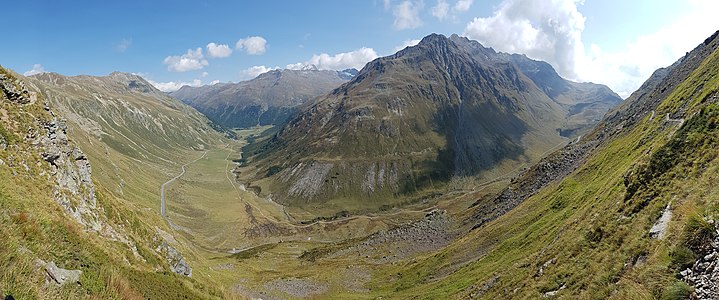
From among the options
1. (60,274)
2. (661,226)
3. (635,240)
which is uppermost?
(661,226)

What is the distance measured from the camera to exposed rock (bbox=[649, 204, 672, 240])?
17422 mm

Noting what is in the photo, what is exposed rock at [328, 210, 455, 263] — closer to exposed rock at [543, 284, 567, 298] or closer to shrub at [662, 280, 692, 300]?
exposed rock at [543, 284, 567, 298]

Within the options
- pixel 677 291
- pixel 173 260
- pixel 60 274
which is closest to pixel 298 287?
pixel 173 260

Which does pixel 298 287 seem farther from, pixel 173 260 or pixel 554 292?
pixel 554 292

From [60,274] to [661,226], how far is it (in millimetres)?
27720

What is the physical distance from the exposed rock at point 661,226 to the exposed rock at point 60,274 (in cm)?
2597

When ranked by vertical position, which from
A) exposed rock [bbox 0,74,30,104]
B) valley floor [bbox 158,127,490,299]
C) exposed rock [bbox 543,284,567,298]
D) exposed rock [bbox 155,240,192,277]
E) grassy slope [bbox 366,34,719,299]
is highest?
exposed rock [bbox 0,74,30,104]

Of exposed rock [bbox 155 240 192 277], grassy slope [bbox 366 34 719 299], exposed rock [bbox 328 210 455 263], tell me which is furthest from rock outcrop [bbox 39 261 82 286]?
exposed rock [bbox 328 210 455 263]

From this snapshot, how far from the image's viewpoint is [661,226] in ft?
59.9

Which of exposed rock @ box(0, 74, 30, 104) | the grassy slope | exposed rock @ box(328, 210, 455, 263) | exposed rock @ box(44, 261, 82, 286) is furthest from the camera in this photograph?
exposed rock @ box(328, 210, 455, 263)

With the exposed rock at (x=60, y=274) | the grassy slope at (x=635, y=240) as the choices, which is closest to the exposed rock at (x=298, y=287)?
the grassy slope at (x=635, y=240)

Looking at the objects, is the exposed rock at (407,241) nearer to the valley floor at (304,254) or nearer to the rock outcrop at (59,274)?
the valley floor at (304,254)

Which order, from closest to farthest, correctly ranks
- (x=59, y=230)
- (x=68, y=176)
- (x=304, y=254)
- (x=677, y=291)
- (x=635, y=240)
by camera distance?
(x=677, y=291), (x=59, y=230), (x=635, y=240), (x=68, y=176), (x=304, y=254)

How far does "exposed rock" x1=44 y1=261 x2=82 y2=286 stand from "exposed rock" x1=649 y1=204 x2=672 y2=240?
26.0 m
